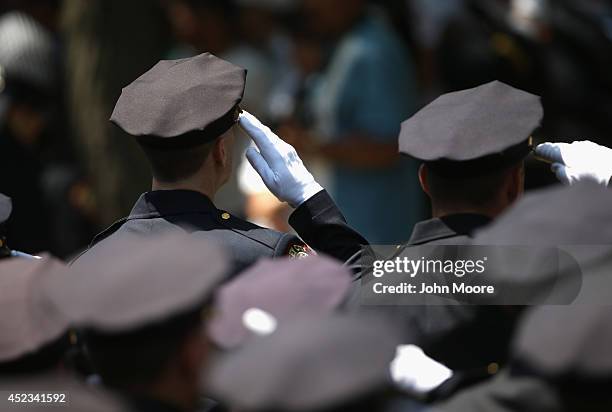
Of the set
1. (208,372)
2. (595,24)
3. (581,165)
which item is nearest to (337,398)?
(208,372)

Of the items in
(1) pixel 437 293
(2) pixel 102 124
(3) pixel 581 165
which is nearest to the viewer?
(1) pixel 437 293

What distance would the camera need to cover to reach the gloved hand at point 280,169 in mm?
2941

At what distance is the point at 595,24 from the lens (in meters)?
5.75

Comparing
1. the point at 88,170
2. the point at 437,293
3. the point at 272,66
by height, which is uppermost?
the point at 437,293

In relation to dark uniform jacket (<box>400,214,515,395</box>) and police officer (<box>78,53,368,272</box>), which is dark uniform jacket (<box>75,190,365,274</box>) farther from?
dark uniform jacket (<box>400,214,515,395</box>)

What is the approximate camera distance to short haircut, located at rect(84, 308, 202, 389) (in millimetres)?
1948

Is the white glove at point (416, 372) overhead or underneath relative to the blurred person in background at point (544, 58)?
overhead

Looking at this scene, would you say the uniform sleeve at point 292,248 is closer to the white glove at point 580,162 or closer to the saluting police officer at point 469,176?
the saluting police officer at point 469,176

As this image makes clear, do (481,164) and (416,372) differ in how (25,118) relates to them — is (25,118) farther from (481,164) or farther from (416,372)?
(416,372)

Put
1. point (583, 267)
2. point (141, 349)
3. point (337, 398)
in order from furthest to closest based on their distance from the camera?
point (583, 267)
point (141, 349)
point (337, 398)

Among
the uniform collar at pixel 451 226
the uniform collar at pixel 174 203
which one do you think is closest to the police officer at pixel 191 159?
the uniform collar at pixel 174 203

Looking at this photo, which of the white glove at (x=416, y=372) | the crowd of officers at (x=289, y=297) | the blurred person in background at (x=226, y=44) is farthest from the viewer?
the blurred person in background at (x=226, y=44)

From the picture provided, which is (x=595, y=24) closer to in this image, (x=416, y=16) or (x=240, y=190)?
(x=416, y=16)

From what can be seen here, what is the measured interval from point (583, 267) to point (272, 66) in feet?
13.6
